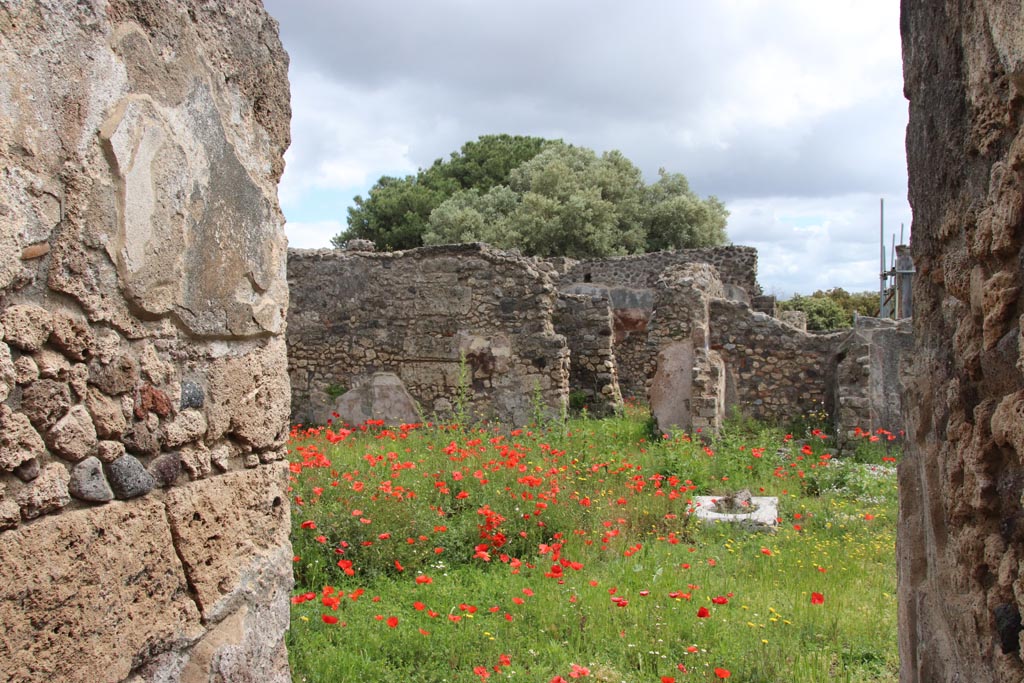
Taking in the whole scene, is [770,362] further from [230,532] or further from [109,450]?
[109,450]

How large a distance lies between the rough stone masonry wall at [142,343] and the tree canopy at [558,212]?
66.3ft

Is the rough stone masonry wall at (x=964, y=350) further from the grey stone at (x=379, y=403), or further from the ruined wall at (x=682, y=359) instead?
the grey stone at (x=379, y=403)

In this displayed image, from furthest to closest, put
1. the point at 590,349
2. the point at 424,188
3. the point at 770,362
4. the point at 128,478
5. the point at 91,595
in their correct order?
1. the point at 424,188
2. the point at 590,349
3. the point at 770,362
4. the point at 128,478
5. the point at 91,595

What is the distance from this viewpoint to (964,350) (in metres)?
1.75

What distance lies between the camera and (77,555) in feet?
6.22

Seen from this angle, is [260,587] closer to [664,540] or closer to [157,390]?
[157,390]

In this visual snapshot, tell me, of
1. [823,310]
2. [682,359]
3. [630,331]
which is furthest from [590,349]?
[823,310]

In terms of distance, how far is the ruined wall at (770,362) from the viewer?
35.9 ft

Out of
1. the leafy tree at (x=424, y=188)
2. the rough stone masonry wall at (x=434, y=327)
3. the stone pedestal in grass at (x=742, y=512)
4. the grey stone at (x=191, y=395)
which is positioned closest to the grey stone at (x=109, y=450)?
the grey stone at (x=191, y=395)

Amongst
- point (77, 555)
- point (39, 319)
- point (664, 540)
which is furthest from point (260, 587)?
point (664, 540)

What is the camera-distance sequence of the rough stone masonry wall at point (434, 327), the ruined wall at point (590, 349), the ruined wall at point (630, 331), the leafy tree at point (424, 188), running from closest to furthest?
the rough stone masonry wall at point (434, 327)
the ruined wall at point (590, 349)
the ruined wall at point (630, 331)
the leafy tree at point (424, 188)

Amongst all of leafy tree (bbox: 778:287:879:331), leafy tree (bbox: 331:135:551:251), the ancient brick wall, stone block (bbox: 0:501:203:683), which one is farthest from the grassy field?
leafy tree (bbox: 331:135:551:251)

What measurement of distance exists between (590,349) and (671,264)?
802 centimetres

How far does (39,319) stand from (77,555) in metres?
0.55
